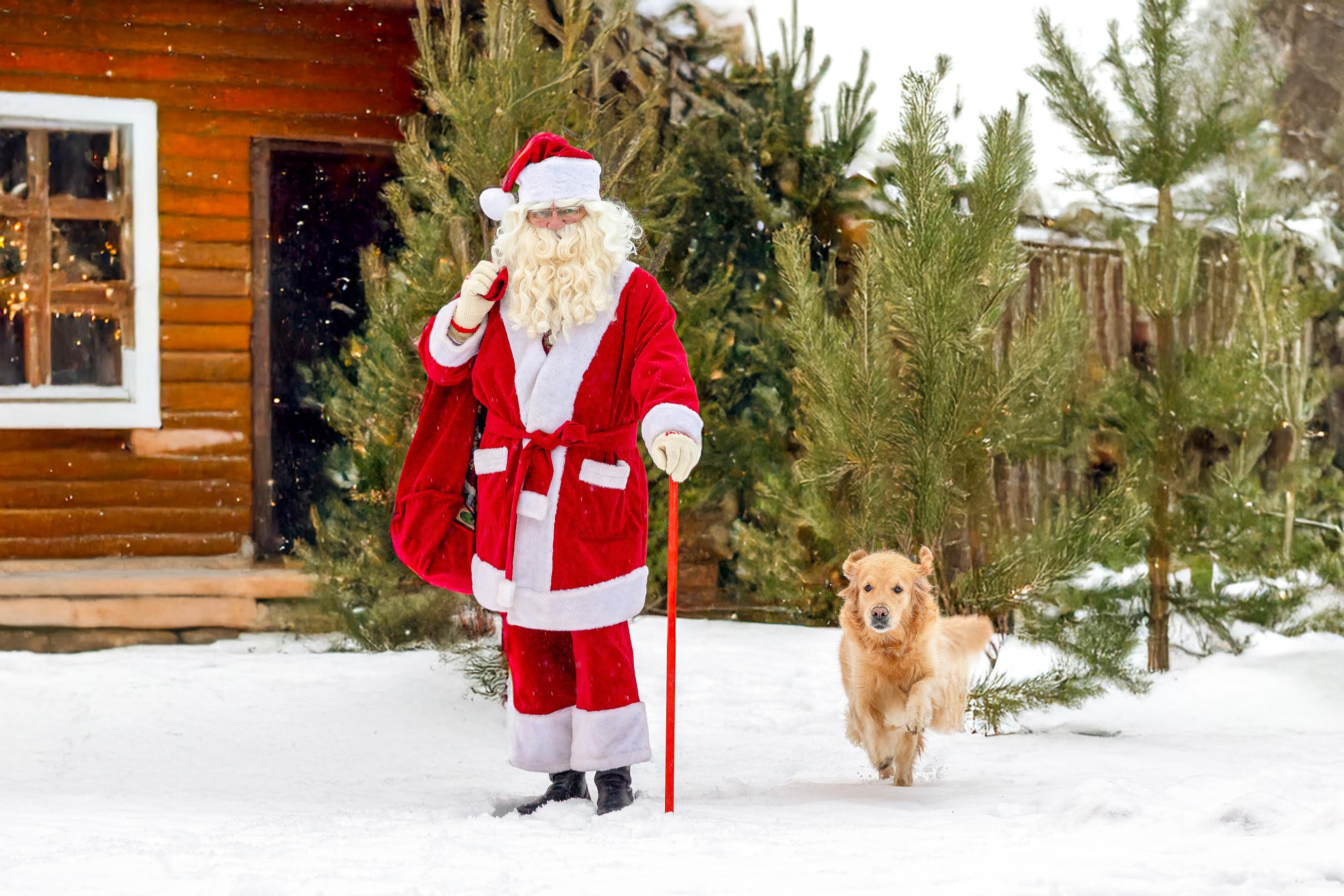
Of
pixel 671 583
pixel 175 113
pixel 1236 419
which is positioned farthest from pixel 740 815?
pixel 175 113

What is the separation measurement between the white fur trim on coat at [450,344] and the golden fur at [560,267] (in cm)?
13

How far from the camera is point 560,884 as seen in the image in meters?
2.66

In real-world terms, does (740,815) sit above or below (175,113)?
below

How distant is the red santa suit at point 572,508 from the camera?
3.52 m

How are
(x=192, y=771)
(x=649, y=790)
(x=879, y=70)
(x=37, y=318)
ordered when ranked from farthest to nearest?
(x=879, y=70) < (x=37, y=318) < (x=192, y=771) < (x=649, y=790)

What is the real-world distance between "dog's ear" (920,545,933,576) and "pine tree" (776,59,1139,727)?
2.13 feet

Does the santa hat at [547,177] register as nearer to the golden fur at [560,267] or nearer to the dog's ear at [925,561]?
the golden fur at [560,267]

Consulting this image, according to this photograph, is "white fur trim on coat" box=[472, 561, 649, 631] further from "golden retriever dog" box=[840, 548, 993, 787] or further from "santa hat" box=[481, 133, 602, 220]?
"santa hat" box=[481, 133, 602, 220]

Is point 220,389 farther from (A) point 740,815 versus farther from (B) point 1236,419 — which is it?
(B) point 1236,419

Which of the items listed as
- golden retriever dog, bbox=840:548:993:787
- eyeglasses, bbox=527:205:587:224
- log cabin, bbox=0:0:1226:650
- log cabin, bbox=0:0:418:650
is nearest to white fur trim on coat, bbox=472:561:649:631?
golden retriever dog, bbox=840:548:993:787

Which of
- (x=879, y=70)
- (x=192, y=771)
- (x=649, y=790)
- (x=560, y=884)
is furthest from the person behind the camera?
(x=879, y=70)

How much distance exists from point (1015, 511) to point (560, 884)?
564 centimetres

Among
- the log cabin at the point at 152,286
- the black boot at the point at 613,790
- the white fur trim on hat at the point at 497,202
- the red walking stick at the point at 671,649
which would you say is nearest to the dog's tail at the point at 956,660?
the red walking stick at the point at 671,649

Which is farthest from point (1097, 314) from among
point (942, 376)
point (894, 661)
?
point (894, 661)
